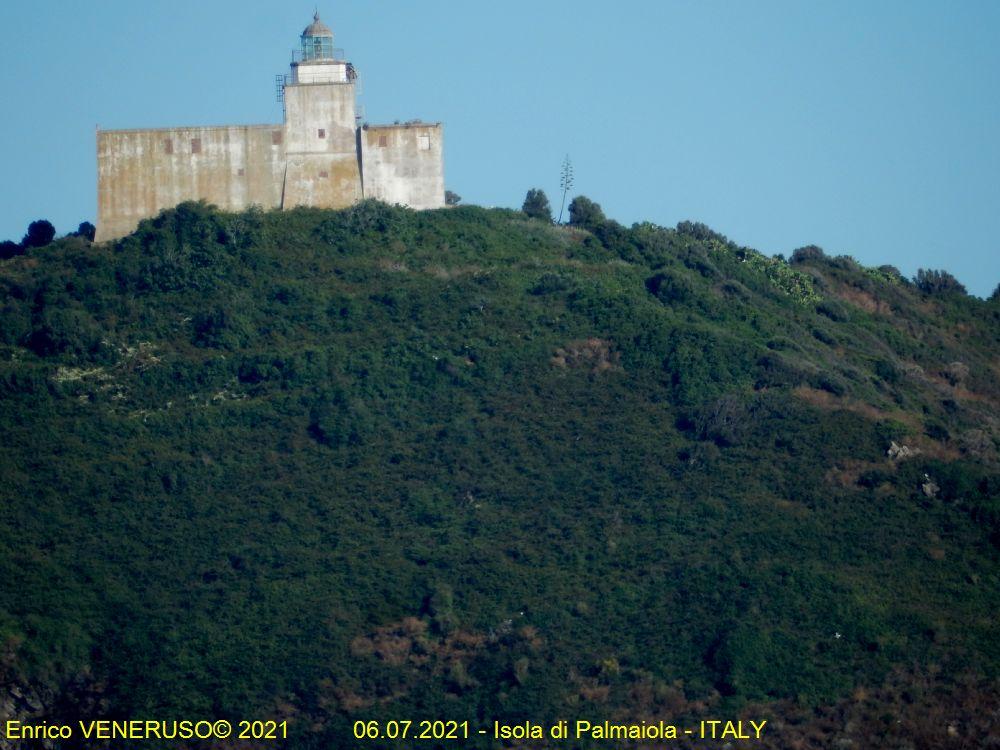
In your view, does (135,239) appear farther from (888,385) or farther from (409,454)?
(888,385)

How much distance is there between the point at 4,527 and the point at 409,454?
428 inches

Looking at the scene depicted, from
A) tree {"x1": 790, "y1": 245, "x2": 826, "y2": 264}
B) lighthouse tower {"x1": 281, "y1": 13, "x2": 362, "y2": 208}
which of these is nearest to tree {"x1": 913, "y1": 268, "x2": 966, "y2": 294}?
tree {"x1": 790, "y1": 245, "x2": 826, "y2": 264}

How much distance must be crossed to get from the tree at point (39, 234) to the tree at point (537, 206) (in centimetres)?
1619

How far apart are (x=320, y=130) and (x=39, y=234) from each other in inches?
410

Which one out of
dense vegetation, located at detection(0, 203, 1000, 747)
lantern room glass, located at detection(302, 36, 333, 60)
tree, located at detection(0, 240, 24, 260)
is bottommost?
dense vegetation, located at detection(0, 203, 1000, 747)

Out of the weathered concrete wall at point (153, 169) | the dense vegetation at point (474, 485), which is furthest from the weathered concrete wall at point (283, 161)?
the dense vegetation at point (474, 485)

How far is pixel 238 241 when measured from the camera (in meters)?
58.5

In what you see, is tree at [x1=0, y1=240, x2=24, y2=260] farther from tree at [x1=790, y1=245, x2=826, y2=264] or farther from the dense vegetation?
tree at [x1=790, y1=245, x2=826, y2=264]

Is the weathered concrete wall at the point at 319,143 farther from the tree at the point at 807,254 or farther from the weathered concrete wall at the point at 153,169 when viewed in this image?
the tree at the point at 807,254

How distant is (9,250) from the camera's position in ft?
202

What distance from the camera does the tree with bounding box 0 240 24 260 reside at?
61.4 m

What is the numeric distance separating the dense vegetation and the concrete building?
0.93 meters

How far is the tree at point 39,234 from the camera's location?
6203 cm

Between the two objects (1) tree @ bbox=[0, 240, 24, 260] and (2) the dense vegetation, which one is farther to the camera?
(1) tree @ bbox=[0, 240, 24, 260]
